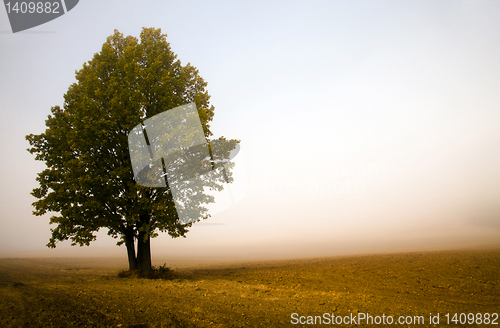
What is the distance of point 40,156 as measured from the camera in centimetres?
1656

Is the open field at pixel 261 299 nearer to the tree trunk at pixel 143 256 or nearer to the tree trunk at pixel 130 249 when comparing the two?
the tree trunk at pixel 143 256

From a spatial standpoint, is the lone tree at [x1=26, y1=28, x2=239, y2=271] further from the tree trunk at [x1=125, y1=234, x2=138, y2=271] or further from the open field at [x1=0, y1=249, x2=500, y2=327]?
the open field at [x1=0, y1=249, x2=500, y2=327]

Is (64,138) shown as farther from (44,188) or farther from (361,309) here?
(361,309)

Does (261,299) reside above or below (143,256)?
below

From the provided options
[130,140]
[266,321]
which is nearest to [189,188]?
[130,140]

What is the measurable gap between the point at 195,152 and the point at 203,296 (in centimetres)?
935

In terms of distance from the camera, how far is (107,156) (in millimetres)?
16141

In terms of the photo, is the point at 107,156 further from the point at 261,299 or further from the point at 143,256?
the point at 261,299

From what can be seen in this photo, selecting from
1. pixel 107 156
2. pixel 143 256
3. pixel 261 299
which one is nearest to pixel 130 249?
pixel 143 256

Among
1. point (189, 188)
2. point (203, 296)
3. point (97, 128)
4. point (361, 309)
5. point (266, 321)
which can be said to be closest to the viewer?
point (266, 321)

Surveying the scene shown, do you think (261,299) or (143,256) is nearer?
(261,299)

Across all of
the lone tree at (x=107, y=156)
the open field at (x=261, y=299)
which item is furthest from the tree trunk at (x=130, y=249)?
the open field at (x=261, y=299)

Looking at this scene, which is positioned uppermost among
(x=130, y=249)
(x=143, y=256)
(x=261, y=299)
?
(x=130, y=249)

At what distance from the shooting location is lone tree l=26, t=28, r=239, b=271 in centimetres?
1476
